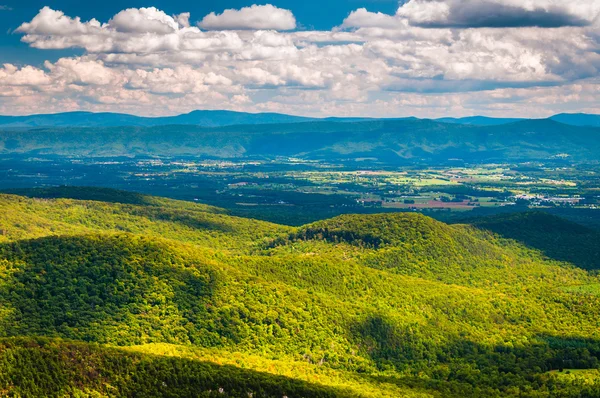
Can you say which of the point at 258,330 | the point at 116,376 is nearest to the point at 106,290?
the point at 258,330

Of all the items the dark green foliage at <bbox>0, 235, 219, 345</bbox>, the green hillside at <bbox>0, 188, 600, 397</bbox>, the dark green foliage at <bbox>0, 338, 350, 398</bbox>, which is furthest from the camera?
the dark green foliage at <bbox>0, 235, 219, 345</bbox>

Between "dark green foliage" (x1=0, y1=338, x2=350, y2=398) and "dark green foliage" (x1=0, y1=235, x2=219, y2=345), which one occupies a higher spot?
"dark green foliage" (x1=0, y1=235, x2=219, y2=345)

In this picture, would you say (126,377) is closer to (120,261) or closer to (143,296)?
(143,296)

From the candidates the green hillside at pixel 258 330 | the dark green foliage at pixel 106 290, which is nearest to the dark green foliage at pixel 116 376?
the green hillside at pixel 258 330

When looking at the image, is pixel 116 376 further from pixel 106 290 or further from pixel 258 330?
pixel 258 330

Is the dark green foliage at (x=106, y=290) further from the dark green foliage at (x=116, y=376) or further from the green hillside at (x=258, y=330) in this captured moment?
the dark green foliage at (x=116, y=376)

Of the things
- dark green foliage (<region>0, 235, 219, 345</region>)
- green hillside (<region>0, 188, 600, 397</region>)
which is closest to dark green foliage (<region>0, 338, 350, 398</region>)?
green hillside (<region>0, 188, 600, 397</region>)

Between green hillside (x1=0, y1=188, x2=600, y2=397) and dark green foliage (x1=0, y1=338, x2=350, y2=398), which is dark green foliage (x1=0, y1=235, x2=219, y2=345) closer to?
green hillside (x1=0, y1=188, x2=600, y2=397)

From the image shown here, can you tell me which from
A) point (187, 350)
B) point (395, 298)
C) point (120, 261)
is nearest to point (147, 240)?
point (120, 261)
